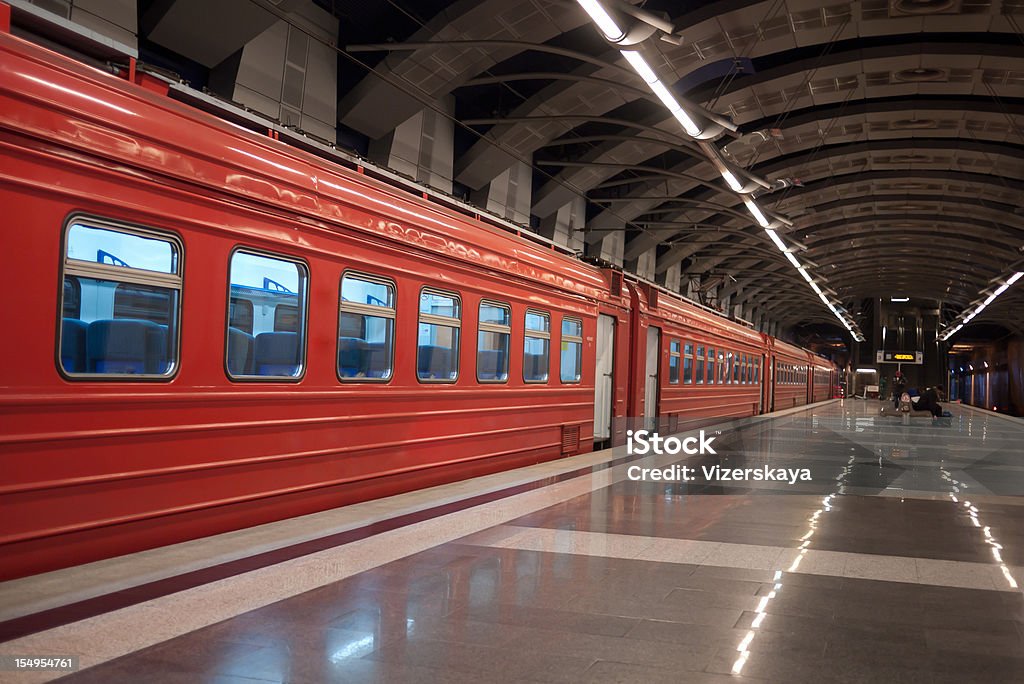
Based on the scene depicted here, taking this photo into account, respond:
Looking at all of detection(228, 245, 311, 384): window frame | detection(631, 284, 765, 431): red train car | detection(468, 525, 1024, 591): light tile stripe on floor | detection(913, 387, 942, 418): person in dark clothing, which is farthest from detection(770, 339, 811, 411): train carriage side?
detection(228, 245, 311, 384): window frame

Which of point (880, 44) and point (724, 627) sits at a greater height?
point (880, 44)

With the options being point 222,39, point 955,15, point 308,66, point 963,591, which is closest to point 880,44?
point 955,15

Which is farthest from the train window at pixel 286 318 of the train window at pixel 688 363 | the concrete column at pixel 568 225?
the concrete column at pixel 568 225

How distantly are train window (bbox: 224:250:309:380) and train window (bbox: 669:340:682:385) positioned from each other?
11943 mm

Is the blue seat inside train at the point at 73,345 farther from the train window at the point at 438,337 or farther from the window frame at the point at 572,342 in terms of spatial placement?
the window frame at the point at 572,342

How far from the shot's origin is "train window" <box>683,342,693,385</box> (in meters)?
18.8

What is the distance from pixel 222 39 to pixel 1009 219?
98.4 ft

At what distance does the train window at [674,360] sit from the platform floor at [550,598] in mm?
9170

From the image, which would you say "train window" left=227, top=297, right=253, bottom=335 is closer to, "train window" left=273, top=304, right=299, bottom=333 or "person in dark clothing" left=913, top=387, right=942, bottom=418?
"train window" left=273, top=304, right=299, bottom=333

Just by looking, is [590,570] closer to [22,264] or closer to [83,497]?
[83,497]

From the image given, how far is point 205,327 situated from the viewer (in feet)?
18.2

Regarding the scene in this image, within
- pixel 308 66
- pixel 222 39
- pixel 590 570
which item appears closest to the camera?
pixel 590 570

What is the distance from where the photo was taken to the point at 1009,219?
1232 inches

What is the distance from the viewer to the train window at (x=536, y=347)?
10.6m
